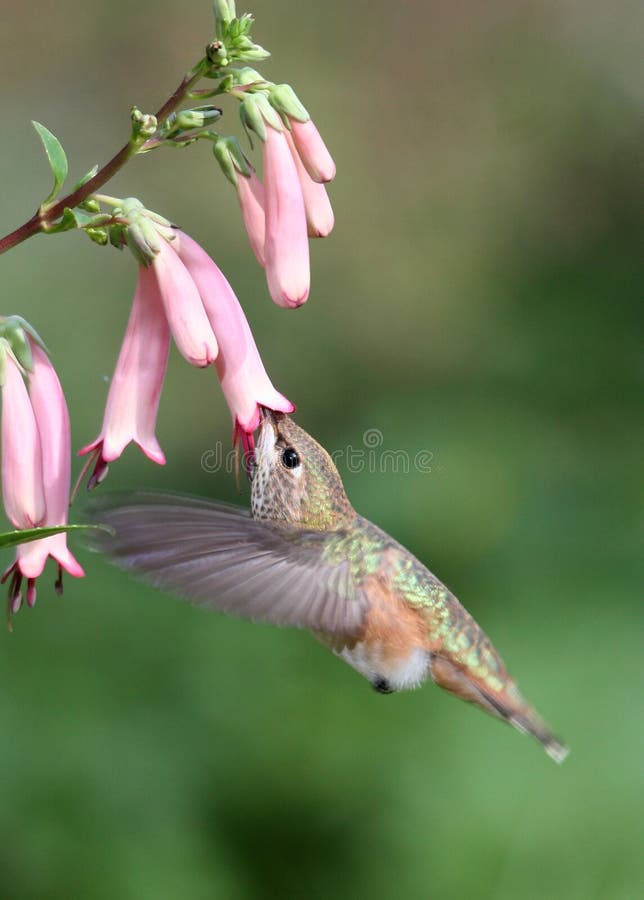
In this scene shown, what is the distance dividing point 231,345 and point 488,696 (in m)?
1.21

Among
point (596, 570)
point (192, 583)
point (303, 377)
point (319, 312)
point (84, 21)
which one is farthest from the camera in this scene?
point (84, 21)

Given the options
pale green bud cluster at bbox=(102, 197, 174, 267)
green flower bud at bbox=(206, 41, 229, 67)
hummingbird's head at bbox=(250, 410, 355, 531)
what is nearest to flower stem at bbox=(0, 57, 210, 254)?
green flower bud at bbox=(206, 41, 229, 67)

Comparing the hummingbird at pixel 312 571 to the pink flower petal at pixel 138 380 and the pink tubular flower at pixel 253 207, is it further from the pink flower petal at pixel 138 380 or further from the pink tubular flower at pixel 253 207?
the pink tubular flower at pixel 253 207

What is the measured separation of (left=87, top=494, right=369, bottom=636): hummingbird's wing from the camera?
7.35 ft

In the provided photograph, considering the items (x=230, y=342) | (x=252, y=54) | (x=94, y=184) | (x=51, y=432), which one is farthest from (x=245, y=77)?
(x=51, y=432)

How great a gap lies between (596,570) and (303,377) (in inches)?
96.8

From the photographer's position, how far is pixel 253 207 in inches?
105

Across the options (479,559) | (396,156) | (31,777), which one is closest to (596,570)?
(479,559)

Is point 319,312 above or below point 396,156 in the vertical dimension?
below

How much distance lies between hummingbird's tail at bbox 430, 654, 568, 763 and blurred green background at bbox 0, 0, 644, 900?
3.95 ft

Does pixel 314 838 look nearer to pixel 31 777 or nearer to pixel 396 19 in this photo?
pixel 31 777

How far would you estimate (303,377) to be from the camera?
683 centimetres

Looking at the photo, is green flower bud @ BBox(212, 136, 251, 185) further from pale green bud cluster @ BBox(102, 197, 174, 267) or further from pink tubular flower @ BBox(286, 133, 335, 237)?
pale green bud cluster @ BBox(102, 197, 174, 267)

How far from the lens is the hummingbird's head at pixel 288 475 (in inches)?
112
